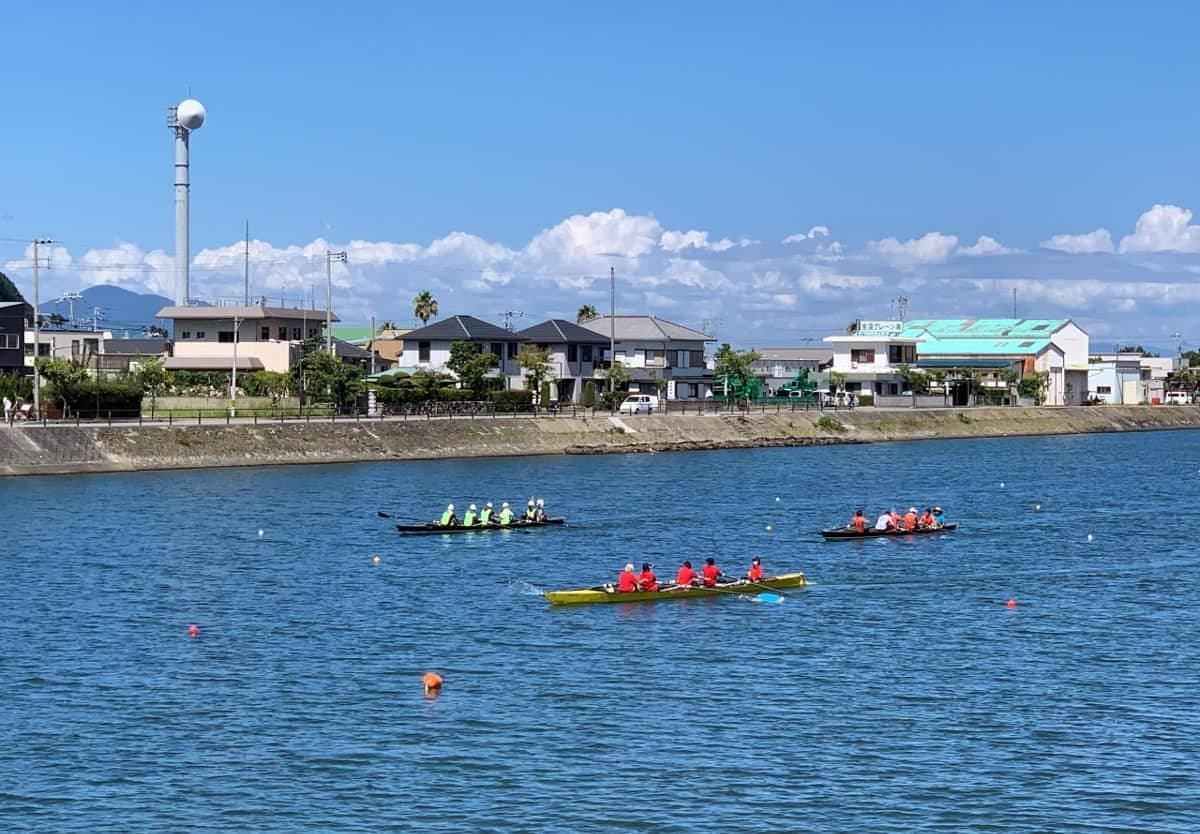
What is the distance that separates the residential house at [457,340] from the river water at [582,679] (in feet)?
200

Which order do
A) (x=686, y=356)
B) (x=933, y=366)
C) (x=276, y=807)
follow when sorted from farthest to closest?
1. (x=933, y=366)
2. (x=686, y=356)
3. (x=276, y=807)

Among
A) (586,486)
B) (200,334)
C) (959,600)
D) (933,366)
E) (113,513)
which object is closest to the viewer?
(959,600)

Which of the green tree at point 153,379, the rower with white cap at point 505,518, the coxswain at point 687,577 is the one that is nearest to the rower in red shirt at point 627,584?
the coxswain at point 687,577

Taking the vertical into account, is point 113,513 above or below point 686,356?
below

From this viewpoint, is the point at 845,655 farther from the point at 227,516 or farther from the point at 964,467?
the point at 964,467

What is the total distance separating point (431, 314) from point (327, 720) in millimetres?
154654

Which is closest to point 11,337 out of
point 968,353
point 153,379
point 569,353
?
point 153,379

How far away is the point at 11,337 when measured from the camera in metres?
117

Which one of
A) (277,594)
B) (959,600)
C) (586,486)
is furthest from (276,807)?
(586,486)

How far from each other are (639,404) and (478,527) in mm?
61588

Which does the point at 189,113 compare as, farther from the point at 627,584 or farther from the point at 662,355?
the point at 627,584

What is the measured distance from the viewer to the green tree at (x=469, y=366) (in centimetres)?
12125

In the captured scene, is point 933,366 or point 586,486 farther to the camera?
point 933,366

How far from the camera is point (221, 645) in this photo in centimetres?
4225
